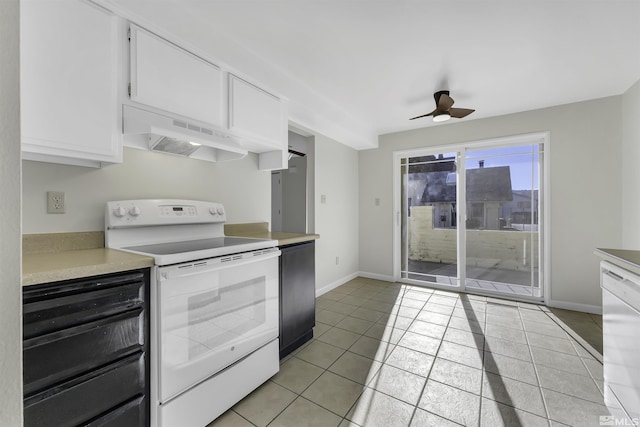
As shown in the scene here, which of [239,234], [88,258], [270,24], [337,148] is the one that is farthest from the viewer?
[337,148]

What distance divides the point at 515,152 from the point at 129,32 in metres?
4.27

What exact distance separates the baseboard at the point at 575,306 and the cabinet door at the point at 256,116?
376cm

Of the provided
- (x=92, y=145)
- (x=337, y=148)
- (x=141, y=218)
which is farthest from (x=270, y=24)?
(x=337, y=148)

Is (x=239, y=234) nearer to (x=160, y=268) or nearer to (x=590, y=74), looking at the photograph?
(x=160, y=268)

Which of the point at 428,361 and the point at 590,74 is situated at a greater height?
the point at 590,74

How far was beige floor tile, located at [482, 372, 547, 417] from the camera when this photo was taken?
1.63m

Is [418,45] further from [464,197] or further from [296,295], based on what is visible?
[464,197]

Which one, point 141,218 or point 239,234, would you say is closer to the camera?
point 141,218

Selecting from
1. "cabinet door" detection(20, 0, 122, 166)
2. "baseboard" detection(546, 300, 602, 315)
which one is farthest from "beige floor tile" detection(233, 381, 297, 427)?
"baseboard" detection(546, 300, 602, 315)

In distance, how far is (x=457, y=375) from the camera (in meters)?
1.93

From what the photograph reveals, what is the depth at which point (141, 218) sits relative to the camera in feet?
5.62

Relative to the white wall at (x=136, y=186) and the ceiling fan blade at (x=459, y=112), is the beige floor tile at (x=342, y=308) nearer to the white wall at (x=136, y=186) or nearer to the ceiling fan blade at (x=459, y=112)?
the white wall at (x=136, y=186)

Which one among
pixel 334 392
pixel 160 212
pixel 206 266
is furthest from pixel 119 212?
pixel 334 392

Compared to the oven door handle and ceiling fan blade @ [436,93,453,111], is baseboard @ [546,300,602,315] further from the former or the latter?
the oven door handle
